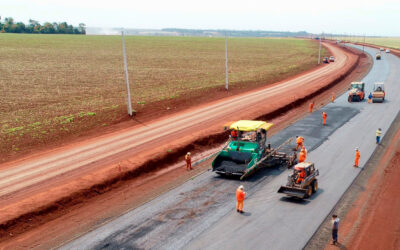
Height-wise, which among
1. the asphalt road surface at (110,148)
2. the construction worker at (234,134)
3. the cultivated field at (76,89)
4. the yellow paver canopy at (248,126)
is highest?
the yellow paver canopy at (248,126)

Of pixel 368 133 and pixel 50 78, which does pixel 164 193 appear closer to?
pixel 368 133

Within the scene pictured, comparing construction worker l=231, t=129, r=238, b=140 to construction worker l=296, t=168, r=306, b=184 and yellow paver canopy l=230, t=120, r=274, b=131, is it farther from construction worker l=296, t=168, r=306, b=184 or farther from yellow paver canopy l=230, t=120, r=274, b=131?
construction worker l=296, t=168, r=306, b=184

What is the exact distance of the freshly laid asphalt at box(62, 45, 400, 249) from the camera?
44.6 feet

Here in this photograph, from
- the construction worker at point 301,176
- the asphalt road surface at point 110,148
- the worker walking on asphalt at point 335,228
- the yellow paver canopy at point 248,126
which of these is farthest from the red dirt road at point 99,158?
the worker walking on asphalt at point 335,228

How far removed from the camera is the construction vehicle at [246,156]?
64.5 ft

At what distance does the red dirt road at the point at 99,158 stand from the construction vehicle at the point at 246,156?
5225 mm

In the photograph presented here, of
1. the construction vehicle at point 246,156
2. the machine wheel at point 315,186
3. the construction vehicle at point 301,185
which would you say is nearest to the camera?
the construction vehicle at point 301,185

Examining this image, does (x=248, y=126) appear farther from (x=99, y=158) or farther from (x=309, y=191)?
(x=99, y=158)

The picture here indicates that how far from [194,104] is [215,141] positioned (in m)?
12.2

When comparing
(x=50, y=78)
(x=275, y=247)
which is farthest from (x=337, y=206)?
(x=50, y=78)

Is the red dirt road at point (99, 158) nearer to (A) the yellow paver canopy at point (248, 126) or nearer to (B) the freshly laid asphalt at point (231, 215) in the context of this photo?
(B) the freshly laid asphalt at point (231, 215)

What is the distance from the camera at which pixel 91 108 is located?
36.3 metres

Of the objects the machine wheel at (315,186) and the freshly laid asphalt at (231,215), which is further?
the machine wheel at (315,186)

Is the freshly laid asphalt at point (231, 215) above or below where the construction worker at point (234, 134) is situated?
below
